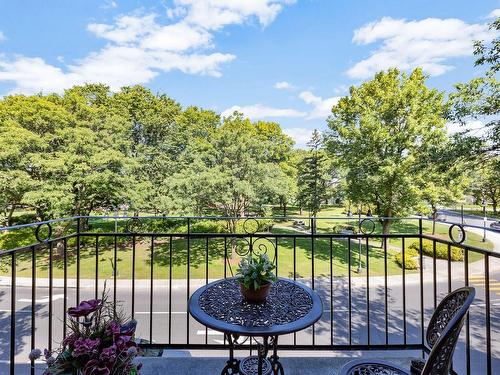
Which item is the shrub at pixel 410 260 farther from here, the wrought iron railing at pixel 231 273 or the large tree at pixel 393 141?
the large tree at pixel 393 141

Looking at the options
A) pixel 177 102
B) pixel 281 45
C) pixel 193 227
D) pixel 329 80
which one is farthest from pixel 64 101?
pixel 329 80

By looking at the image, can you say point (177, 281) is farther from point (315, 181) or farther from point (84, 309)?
point (315, 181)

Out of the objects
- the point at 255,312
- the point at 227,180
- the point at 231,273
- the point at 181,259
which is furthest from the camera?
A: the point at 181,259

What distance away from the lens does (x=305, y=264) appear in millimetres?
10984

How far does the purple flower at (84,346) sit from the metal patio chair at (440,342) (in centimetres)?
105

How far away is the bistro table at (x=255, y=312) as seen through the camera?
44.8 inches

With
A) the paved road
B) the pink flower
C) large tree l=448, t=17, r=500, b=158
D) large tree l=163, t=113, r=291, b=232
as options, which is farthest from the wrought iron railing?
large tree l=448, t=17, r=500, b=158

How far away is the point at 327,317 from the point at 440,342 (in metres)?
6.32

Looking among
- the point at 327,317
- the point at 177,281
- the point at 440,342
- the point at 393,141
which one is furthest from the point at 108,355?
the point at 393,141

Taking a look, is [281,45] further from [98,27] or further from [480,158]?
[480,158]

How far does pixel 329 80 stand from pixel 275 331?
11.7m

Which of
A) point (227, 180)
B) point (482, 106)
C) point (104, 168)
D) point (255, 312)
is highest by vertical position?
point (482, 106)

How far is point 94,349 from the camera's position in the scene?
2.97 feet

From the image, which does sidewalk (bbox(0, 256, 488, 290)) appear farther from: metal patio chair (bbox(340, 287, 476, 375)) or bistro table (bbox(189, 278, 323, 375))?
metal patio chair (bbox(340, 287, 476, 375))
